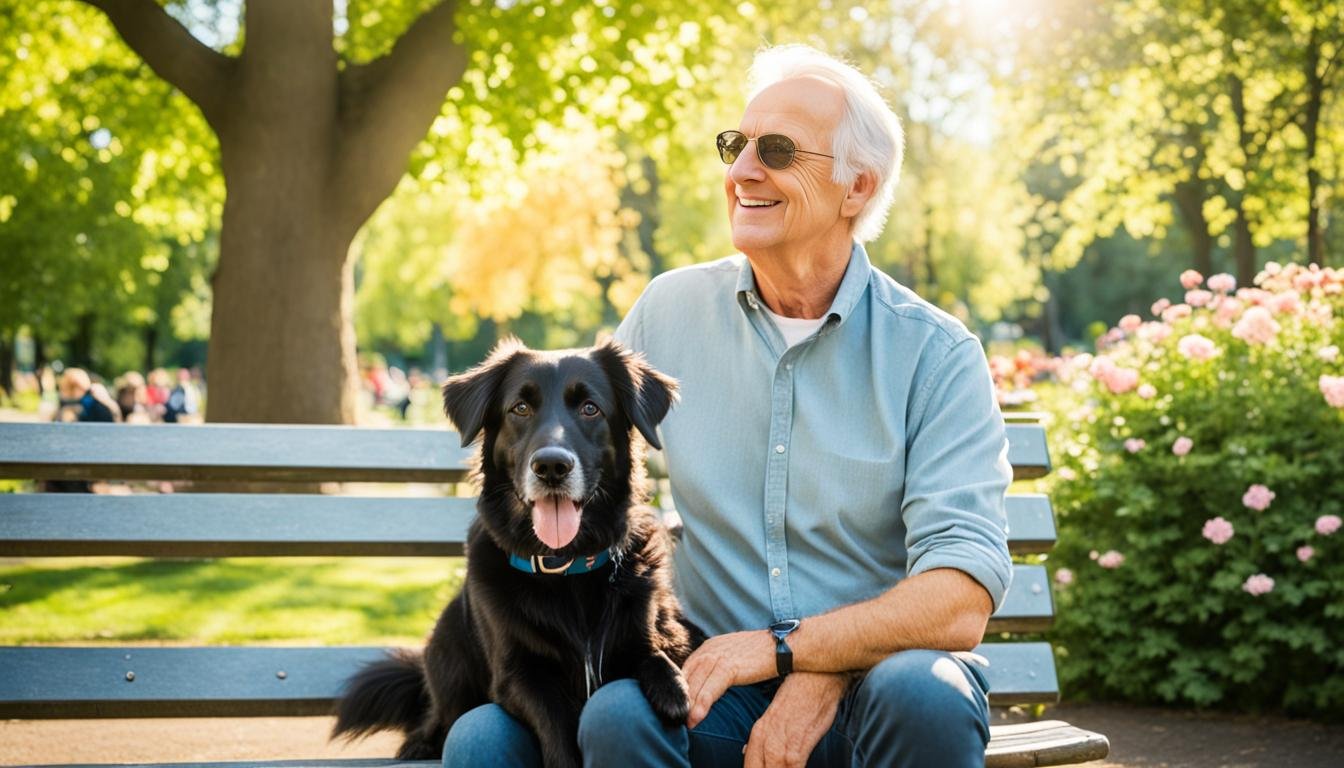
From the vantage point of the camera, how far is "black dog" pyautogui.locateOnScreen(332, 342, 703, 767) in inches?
106

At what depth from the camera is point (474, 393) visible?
2.90 meters

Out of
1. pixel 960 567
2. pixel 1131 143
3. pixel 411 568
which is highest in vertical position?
pixel 1131 143

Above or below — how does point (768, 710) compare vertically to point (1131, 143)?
below

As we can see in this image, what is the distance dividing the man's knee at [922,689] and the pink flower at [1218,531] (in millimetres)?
3347

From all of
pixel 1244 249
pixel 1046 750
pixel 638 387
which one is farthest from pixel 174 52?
pixel 1244 249

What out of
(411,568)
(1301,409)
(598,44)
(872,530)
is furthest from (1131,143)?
(872,530)

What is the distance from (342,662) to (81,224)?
28.5m

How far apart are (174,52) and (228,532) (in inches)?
257

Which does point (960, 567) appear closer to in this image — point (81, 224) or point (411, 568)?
point (411, 568)

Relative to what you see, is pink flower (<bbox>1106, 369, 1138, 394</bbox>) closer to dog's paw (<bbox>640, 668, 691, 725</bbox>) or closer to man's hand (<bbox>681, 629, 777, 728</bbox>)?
man's hand (<bbox>681, 629, 777, 728</bbox>)

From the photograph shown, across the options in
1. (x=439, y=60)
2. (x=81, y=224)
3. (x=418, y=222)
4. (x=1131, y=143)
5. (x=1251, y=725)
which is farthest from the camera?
(x=418, y=222)

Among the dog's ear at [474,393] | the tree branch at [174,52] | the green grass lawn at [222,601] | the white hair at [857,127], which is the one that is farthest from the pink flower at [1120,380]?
the tree branch at [174,52]

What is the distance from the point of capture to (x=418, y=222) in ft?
116

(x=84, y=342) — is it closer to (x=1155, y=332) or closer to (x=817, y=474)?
(x=1155, y=332)
